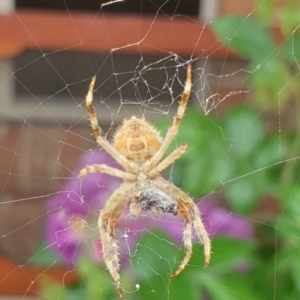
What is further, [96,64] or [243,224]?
[96,64]

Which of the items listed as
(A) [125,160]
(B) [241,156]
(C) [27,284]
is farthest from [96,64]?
(A) [125,160]

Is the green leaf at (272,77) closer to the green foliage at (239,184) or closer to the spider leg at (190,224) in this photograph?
the green foliage at (239,184)

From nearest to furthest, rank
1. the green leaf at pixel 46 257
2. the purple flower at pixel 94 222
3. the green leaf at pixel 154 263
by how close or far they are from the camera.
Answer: the green leaf at pixel 154 263, the purple flower at pixel 94 222, the green leaf at pixel 46 257

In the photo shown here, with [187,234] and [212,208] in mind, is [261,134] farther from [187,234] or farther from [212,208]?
[187,234]

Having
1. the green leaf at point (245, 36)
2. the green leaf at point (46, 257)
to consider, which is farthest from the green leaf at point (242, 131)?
the green leaf at point (46, 257)

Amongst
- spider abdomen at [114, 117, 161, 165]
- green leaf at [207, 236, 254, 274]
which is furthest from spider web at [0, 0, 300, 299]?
spider abdomen at [114, 117, 161, 165]

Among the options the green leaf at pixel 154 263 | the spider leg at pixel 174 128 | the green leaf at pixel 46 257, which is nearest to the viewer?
the spider leg at pixel 174 128

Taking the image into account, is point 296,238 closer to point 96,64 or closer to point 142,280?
point 142,280

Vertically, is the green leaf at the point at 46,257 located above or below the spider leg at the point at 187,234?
below
